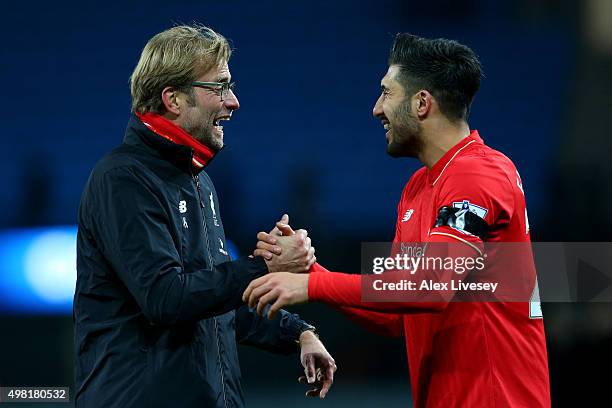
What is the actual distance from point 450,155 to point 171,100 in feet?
2.30

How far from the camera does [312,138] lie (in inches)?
157

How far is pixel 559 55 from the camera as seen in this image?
155 inches

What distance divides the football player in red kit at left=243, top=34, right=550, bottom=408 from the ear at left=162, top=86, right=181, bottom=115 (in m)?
0.40

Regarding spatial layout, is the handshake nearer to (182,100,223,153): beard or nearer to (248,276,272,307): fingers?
(248,276,272,307): fingers

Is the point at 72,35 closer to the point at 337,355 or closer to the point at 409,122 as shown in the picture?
the point at 337,355

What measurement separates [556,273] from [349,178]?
1.04 meters

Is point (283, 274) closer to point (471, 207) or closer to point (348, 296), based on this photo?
point (348, 296)

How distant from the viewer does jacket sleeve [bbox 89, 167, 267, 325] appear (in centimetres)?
172

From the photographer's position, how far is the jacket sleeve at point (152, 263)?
172cm

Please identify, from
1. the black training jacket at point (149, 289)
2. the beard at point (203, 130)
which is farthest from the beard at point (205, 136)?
the black training jacket at point (149, 289)

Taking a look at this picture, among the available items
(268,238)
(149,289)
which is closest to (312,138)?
(268,238)

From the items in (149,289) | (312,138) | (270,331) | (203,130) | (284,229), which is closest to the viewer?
(149,289)

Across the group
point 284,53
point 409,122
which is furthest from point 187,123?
point 284,53

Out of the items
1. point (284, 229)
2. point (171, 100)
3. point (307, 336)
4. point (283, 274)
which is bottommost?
point (307, 336)
